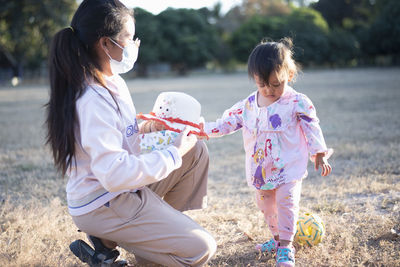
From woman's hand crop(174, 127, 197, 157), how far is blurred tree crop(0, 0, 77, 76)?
29.8m

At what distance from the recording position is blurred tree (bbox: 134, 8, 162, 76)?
3712 centimetres

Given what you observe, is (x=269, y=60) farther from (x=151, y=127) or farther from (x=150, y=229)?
(x=150, y=229)

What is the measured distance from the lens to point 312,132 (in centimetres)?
238

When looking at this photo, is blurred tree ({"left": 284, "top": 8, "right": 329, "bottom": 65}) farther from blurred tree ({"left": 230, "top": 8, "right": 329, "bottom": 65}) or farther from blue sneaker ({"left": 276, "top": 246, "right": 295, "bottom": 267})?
blue sneaker ({"left": 276, "top": 246, "right": 295, "bottom": 267})

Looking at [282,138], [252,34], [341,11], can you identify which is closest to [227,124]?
[282,138]

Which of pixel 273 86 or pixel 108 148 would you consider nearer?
pixel 108 148

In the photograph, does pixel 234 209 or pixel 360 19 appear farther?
pixel 360 19

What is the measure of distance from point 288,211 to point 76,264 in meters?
1.45

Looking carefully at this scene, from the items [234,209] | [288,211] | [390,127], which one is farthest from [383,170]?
[390,127]

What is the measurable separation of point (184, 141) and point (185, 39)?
37662 millimetres

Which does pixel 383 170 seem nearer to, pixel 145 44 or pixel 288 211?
pixel 288 211

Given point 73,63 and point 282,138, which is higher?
point 73,63

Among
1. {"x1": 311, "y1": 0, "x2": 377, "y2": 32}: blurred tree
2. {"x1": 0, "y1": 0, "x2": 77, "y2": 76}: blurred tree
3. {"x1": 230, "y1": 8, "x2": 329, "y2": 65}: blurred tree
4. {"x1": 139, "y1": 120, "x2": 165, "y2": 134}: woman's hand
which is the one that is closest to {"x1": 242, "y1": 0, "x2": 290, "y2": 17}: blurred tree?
{"x1": 311, "y1": 0, "x2": 377, "y2": 32}: blurred tree

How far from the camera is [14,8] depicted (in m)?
29.6
